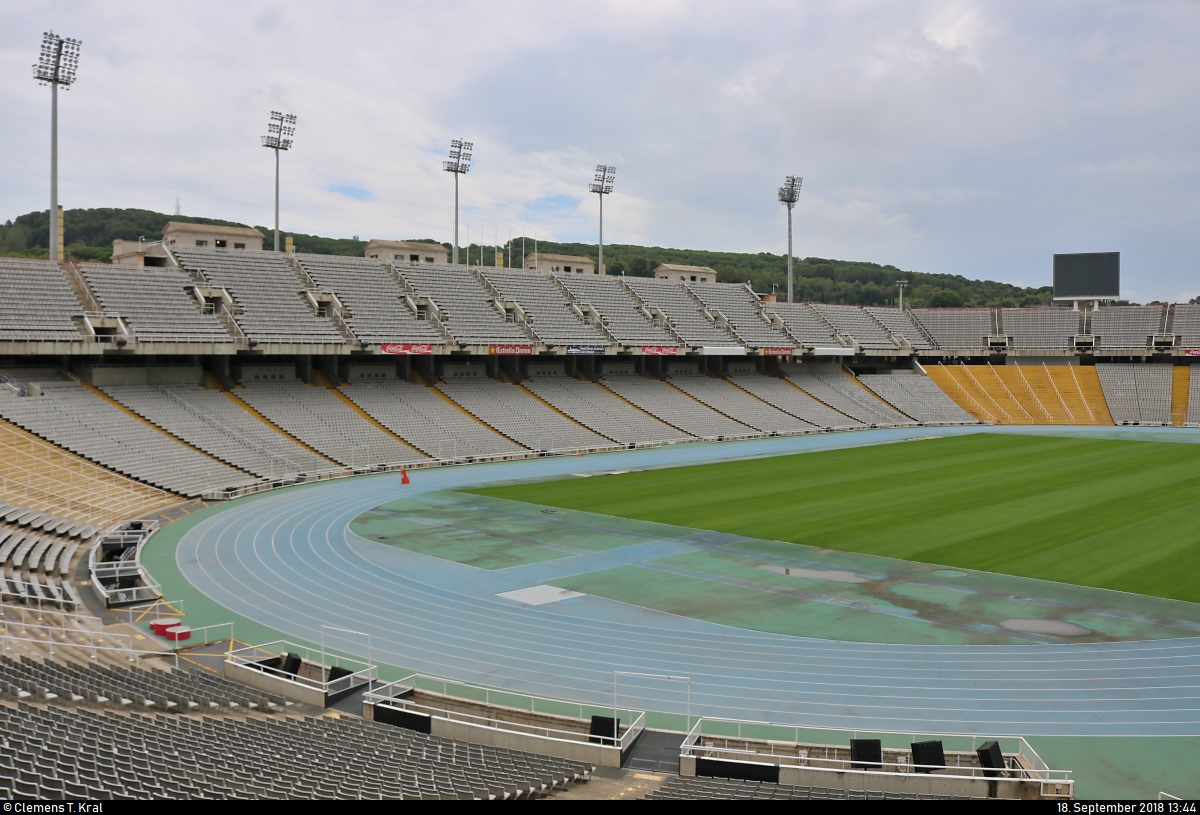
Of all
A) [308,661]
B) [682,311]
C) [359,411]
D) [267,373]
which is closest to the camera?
[308,661]

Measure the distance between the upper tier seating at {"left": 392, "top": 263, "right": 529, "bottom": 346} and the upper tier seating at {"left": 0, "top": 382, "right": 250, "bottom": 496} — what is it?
19.2m

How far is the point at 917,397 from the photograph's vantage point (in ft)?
241

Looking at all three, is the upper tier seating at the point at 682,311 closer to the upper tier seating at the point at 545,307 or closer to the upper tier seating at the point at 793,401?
the upper tier seating at the point at 793,401

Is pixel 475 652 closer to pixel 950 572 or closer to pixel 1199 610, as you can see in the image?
pixel 950 572

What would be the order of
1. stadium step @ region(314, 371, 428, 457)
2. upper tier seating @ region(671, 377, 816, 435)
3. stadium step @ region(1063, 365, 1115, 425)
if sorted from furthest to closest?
stadium step @ region(1063, 365, 1115, 425) < upper tier seating @ region(671, 377, 816, 435) < stadium step @ region(314, 371, 428, 457)

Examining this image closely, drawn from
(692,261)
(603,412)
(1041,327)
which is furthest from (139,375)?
(692,261)

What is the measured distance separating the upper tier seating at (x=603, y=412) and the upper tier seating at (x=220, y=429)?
57.3 feet

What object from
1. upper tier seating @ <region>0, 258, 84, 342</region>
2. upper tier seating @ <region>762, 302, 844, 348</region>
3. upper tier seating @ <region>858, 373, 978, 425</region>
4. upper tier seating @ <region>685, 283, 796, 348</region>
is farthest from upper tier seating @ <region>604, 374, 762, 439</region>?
upper tier seating @ <region>0, 258, 84, 342</region>

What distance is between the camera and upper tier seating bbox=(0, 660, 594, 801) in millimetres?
9062

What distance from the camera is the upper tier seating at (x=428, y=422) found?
4638 cm

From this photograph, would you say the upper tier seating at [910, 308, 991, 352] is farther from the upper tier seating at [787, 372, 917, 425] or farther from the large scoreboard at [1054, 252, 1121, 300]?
the upper tier seating at [787, 372, 917, 425]

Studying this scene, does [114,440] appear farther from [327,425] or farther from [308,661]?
[308,661]

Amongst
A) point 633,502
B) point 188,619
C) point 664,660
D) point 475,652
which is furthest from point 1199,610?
point 188,619

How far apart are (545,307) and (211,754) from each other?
51910 mm
